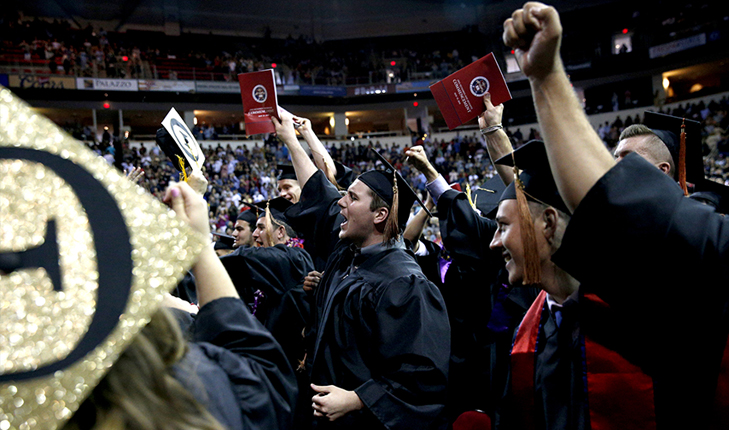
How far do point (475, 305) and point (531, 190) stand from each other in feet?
6.46

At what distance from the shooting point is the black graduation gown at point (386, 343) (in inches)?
80.9

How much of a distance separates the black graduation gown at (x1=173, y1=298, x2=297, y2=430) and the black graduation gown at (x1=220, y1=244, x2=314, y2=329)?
6.09ft

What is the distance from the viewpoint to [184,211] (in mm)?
1092

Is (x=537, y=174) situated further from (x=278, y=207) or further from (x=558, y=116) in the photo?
(x=278, y=207)

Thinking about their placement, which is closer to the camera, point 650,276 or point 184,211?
point 650,276

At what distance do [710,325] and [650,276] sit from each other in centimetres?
17

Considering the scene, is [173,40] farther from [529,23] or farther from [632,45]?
[529,23]

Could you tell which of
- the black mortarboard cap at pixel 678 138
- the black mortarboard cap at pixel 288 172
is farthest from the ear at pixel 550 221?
the black mortarboard cap at pixel 288 172

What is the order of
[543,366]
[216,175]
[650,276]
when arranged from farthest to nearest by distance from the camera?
1. [216,175]
2. [543,366]
3. [650,276]

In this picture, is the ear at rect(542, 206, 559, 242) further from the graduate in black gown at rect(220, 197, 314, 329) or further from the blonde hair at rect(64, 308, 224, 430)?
the graduate in black gown at rect(220, 197, 314, 329)

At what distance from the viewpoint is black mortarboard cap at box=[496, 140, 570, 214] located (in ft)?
5.27

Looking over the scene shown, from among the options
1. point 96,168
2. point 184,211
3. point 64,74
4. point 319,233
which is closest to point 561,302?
point 184,211

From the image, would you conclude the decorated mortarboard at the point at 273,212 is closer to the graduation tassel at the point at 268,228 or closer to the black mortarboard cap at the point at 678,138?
the graduation tassel at the point at 268,228

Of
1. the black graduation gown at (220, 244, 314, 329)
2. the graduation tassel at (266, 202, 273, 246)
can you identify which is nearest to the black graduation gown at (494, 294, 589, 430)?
the black graduation gown at (220, 244, 314, 329)
